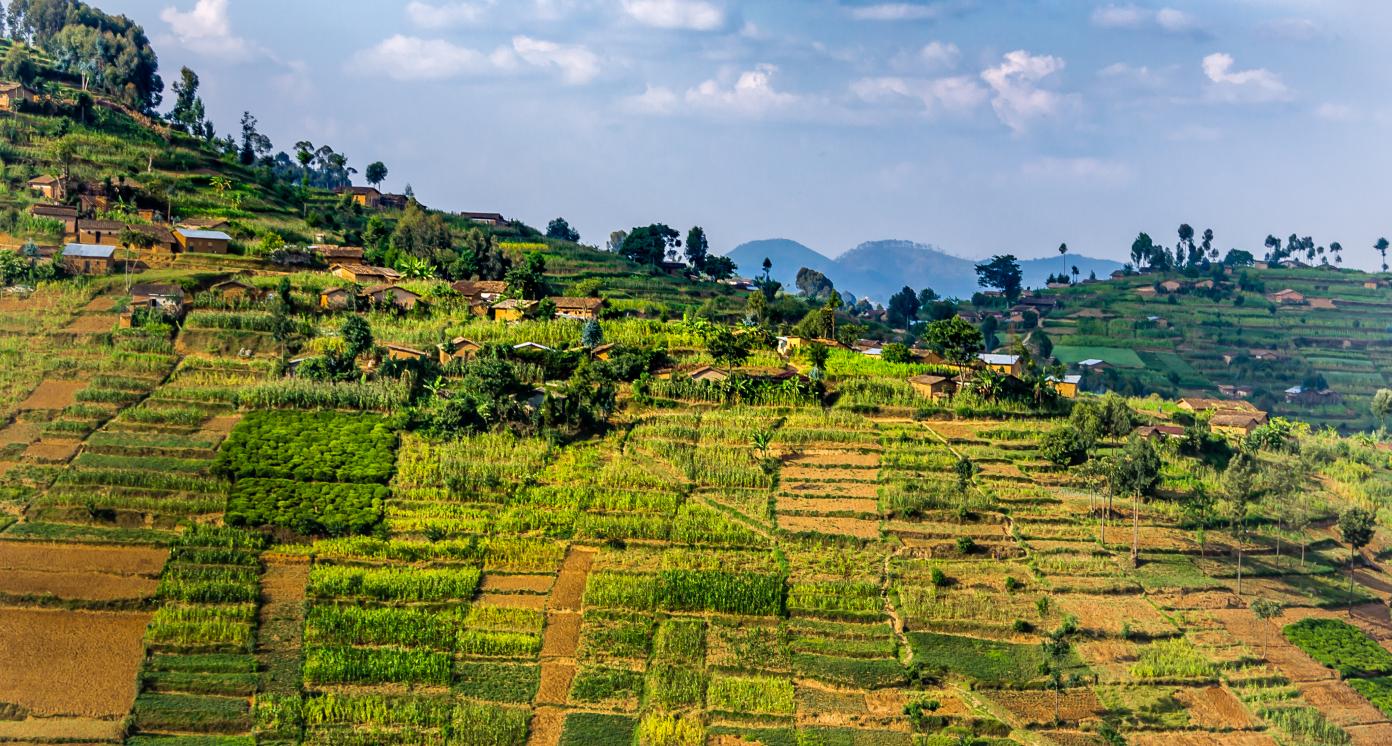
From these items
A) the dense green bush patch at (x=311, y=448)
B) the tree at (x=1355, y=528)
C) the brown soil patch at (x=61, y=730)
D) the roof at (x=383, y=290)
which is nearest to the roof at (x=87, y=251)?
the roof at (x=383, y=290)

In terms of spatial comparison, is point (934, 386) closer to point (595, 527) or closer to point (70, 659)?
point (595, 527)

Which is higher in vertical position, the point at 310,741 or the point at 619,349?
the point at 619,349

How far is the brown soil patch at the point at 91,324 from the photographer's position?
46.2 meters

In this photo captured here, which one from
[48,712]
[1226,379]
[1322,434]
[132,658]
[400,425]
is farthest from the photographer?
[1226,379]

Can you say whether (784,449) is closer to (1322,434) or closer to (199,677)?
(199,677)

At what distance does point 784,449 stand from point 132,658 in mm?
21639

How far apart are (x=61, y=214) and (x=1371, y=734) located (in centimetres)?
5586

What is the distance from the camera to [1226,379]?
291 feet

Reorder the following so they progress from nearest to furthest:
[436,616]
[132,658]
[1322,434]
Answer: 1. [132,658]
2. [436,616]
3. [1322,434]

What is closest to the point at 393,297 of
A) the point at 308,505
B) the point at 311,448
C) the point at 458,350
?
the point at 458,350

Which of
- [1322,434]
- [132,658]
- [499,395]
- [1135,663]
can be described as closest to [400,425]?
[499,395]

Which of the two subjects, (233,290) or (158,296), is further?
(233,290)

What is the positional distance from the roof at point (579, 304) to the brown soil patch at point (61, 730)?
3027 cm

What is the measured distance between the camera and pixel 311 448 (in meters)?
40.2
